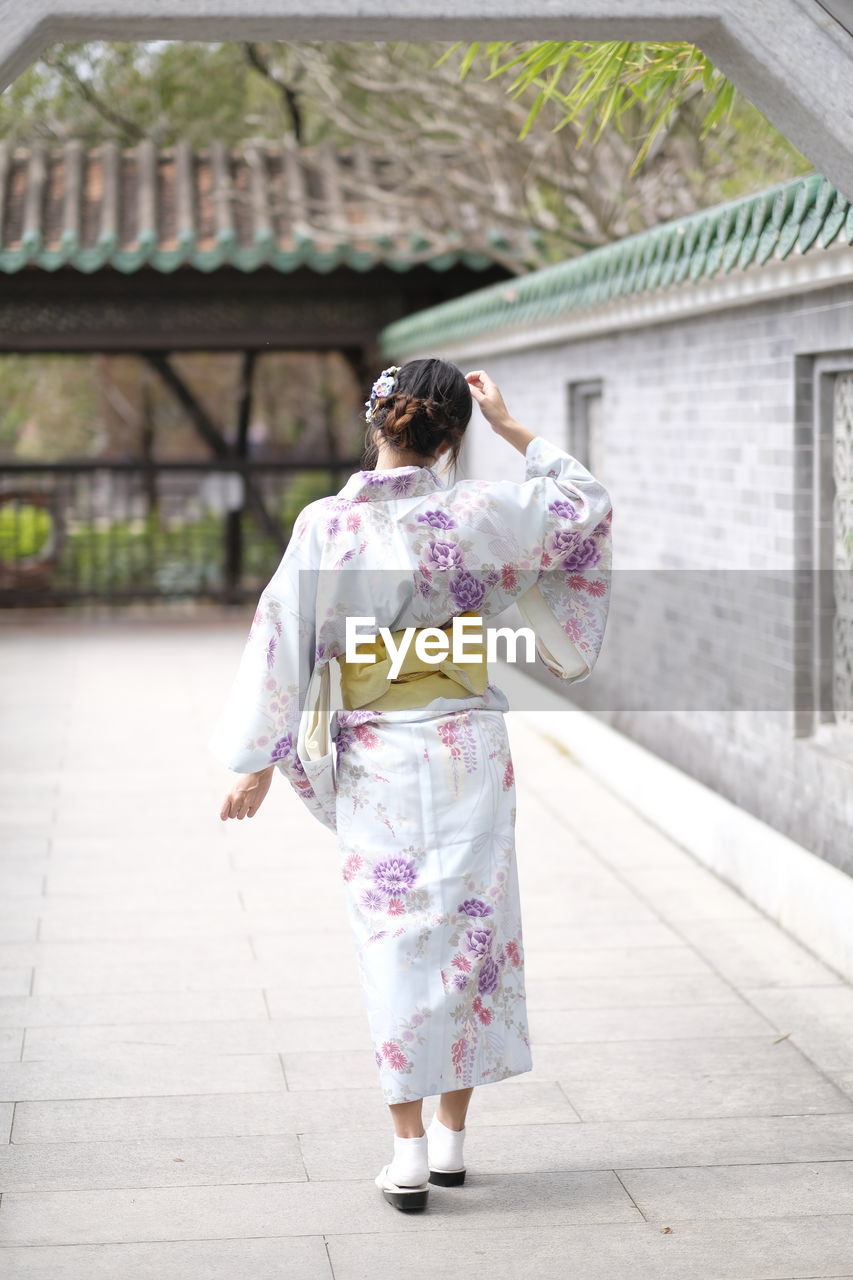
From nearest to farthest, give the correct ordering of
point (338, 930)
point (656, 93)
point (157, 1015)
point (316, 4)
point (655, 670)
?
point (316, 4) < point (157, 1015) < point (338, 930) < point (656, 93) < point (655, 670)

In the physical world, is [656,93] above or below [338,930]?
above

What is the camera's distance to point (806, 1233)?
3395 millimetres

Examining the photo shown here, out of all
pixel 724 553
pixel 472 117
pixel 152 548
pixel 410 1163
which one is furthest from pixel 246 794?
pixel 152 548

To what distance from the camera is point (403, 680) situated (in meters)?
3.55

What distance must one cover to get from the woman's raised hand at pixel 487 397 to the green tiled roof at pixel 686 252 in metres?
1.57

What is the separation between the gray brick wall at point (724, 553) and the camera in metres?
5.86

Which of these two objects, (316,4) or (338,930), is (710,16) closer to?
(316,4)

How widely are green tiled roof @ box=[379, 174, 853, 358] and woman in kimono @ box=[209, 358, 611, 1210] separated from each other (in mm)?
1778

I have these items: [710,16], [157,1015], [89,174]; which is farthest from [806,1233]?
[89,174]

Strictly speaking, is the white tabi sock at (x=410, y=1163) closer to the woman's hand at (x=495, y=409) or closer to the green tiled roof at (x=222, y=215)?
the woman's hand at (x=495, y=409)

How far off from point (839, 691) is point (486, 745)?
255cm

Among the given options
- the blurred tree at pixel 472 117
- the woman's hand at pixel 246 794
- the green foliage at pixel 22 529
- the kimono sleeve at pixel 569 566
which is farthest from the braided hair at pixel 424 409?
the green foliage at pixel 22 529

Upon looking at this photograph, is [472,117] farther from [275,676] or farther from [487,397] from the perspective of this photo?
[275,676]

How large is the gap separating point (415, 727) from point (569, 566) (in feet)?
1.65
